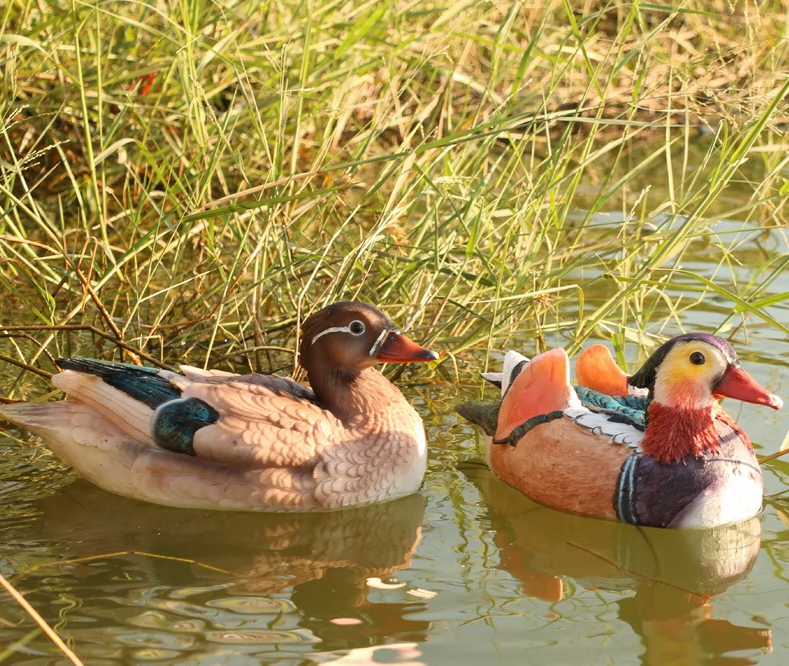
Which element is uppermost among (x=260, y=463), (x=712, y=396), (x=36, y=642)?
(x=712, y=396)

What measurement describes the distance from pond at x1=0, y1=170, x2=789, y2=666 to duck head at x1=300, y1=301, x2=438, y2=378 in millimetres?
633

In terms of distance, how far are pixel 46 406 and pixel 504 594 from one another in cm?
223

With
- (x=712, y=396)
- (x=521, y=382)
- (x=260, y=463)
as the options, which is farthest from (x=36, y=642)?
(x=712, y=396)

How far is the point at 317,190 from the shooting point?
211 inches

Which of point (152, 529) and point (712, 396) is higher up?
point (712, 396)

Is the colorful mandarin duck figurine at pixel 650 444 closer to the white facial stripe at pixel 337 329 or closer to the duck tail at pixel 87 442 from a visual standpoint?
the white facial stripe at pixel 337 329

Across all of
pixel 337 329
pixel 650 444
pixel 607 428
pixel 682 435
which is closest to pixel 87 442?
pixel 337 329

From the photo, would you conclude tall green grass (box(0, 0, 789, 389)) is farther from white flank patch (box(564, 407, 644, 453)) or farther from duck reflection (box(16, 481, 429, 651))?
duck reflection (box(16, 481, 429, 651))

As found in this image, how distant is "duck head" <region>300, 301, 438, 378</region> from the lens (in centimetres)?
546

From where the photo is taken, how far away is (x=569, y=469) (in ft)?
17.2

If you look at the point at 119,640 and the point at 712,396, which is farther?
the point at 712,396

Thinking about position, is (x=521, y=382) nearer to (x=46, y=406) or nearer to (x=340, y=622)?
(x=340, y=622)

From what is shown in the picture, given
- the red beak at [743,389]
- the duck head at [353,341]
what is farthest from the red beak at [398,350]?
the red beak at [743,389]

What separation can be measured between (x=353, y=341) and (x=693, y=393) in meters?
1.47
